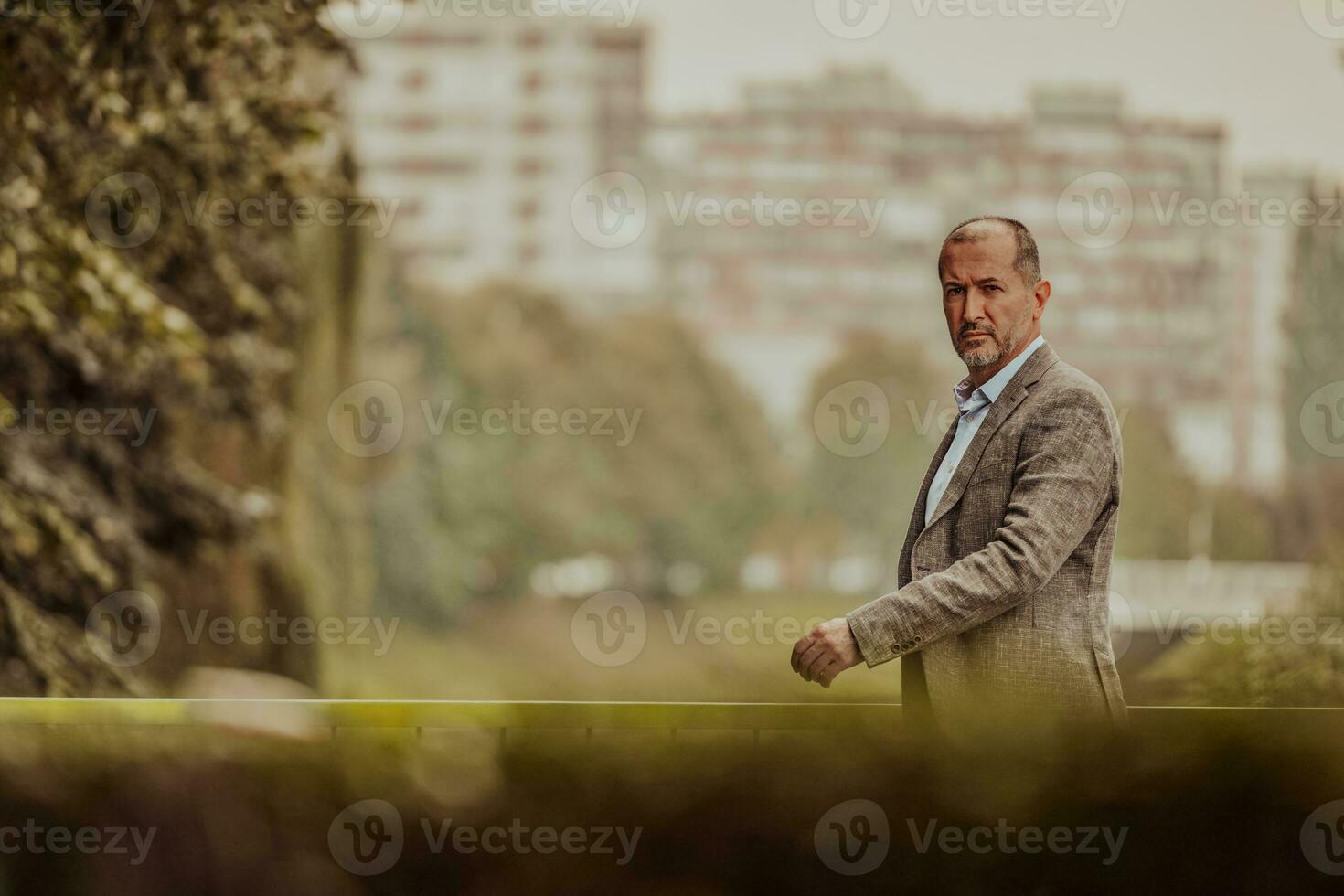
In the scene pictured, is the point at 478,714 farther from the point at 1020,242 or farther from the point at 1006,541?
the point at 1020,242

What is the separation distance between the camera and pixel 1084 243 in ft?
232

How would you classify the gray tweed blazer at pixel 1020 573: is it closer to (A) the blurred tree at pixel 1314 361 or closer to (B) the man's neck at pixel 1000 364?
(B) the man's neck at pixel 1000 364

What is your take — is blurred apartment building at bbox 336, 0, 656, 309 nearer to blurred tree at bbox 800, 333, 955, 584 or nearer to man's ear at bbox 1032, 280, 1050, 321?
blurred tree at bbox 800, 333, 955, 584

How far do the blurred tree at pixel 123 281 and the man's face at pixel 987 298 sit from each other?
3.24m

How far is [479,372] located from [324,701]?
51195 mm

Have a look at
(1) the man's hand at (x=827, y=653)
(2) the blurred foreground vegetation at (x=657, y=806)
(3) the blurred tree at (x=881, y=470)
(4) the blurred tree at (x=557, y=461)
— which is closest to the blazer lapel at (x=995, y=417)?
(1) the man's hand at (x=827, y=653)

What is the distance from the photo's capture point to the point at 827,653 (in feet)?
9.62

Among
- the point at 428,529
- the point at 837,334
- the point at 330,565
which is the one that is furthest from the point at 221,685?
the point at 837,334

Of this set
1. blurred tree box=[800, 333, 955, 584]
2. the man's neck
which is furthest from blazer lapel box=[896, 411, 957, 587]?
blurred tree box=[800, 333, 955, 584]

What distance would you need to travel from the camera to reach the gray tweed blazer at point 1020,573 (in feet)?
9.73

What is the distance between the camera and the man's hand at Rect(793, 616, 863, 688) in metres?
2.92

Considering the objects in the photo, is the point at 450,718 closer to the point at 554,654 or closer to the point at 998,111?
the point at 554,654

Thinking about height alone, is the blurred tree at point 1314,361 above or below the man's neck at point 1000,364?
below

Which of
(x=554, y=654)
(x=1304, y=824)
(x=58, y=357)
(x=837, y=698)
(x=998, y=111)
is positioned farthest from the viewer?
(x=998, y=111)
